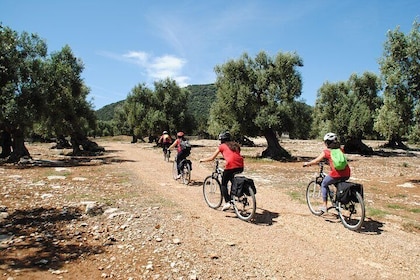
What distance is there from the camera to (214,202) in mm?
11023

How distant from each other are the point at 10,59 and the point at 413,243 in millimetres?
26704

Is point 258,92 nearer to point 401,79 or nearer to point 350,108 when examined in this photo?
point 401,79

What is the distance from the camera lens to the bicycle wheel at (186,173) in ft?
50.8

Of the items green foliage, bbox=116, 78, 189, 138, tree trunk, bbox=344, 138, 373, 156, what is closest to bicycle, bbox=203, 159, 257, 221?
tree trunk, bbox=344, 138, 373, 156

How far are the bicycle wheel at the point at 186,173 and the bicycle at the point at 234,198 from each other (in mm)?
4074

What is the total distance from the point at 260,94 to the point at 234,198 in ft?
76.2

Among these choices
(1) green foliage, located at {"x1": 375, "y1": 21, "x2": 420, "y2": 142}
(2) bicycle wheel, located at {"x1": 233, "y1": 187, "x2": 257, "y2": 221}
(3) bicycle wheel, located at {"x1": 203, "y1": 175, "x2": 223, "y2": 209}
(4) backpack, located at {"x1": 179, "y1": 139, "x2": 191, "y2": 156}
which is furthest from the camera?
(1) green foliage, located at {"x1": 375, "y1": 21, "x2": 420, "y2": 142}

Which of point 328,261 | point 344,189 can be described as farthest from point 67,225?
point 344,189

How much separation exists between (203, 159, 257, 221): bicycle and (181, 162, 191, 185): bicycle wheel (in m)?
4.07

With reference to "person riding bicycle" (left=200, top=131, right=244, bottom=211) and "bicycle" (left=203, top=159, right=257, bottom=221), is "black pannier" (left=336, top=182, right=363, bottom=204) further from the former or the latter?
"person riding bicycle" (left=200, top=131, right=244, bottom=211)

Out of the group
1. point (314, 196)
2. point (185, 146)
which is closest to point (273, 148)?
point (185, 146)

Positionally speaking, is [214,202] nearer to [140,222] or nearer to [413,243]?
[140,222]

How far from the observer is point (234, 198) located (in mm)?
9875

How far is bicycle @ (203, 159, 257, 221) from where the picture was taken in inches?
366
